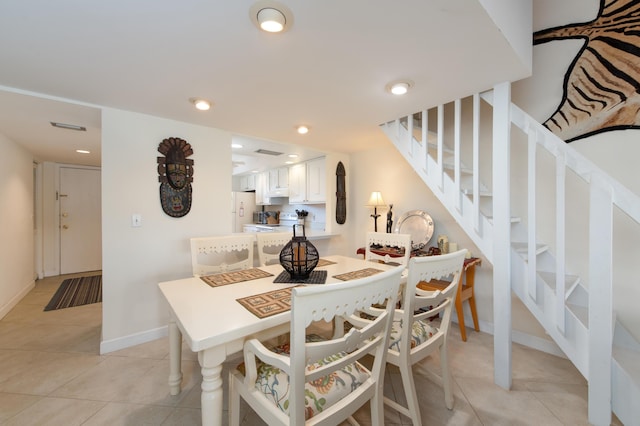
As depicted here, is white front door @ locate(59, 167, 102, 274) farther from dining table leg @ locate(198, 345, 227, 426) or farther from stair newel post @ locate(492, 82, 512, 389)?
stair newel post @ locate(492, 82, 512, 389)

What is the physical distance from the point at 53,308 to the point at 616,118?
560 cm

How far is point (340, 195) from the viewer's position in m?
3.91

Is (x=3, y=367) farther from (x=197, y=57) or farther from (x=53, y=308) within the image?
(x=197, y=57)

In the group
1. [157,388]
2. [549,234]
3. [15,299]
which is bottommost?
[157,388]

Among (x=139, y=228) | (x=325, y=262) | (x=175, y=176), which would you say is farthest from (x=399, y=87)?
(x=139, y=228)

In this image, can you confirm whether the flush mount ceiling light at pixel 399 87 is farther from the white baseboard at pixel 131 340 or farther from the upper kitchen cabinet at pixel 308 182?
the white baseboard at pixel 131 340

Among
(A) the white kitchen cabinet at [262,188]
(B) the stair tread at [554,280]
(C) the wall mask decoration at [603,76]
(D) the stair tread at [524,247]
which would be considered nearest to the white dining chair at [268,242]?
(D) the stair tread at [524,247]

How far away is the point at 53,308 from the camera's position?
3047 millimetres

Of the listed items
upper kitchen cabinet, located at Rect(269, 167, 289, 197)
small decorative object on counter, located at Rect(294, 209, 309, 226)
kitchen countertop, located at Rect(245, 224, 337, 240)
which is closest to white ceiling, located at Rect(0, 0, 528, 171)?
kitchen countertop, located at Rect(245, 224, 337, 240)

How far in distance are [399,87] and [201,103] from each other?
155 cm

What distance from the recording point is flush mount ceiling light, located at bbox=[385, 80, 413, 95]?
1.79 metres

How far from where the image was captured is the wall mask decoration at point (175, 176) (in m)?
2.46

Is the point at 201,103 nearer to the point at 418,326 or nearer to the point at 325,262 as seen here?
the point at 325,262

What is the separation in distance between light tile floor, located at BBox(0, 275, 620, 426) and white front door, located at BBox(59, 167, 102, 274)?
106 inches
